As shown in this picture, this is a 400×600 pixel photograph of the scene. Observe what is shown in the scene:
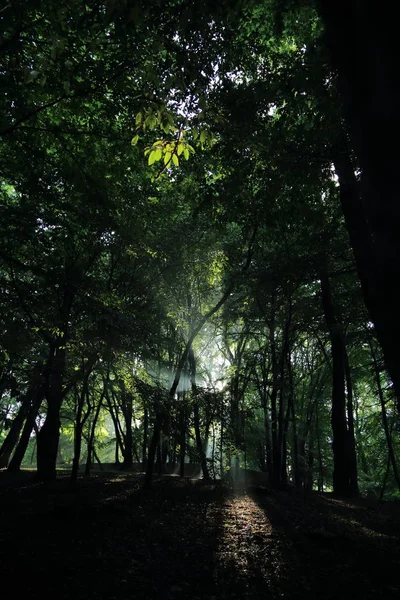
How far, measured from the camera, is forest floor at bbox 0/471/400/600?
4.62 metres

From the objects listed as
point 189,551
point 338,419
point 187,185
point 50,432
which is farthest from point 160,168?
point 338,419

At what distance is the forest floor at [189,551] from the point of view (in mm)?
4617

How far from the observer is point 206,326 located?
2264cm

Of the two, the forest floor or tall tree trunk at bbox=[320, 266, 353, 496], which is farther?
tall tree trunk at bbox=[320, 266, 353, 496]

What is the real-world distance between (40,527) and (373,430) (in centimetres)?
2365

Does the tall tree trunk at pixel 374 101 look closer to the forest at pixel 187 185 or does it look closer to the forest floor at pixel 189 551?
the forest at pixel 187 185

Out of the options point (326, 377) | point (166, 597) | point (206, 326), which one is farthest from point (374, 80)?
point (326, 377)

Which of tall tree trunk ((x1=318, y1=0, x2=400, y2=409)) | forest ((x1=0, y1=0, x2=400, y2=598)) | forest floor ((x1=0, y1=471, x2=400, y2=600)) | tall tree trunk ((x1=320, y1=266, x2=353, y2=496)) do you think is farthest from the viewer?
tall tree trunk ((x1=320, y1=266, x2=353, y2=496))

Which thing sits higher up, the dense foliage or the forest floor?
the dense foliage

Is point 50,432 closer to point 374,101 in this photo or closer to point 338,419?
point 338,419

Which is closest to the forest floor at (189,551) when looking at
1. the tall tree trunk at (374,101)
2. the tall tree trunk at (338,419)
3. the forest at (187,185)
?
the forest at (187,185)

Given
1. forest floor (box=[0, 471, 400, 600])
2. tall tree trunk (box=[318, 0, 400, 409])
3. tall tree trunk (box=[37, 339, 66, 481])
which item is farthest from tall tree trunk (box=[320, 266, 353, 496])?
tall tree trunk (box=[318, 0, 400, 409])

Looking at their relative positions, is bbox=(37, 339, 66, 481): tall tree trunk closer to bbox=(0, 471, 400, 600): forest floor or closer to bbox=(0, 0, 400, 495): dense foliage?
bbox=(0, 0, 400, 495): dense foliage

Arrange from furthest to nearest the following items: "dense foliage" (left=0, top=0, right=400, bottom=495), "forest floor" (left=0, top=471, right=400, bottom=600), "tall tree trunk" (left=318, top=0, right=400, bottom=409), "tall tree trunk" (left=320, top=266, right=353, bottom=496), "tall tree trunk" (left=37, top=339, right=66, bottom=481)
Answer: "tall tree trunk" (left=320, top=266, right=353, bottom=496) → "tall tree trunk" (left=37, top=339, right=66, bottom=481) → "forest floor" (left=0, top=471, right=400, bottom=600) → "dense foliage" (left=0, top=0, right=400, bottom=495) → "tall tree trunk" (left=318, top=0, right=400, bottom=409)
